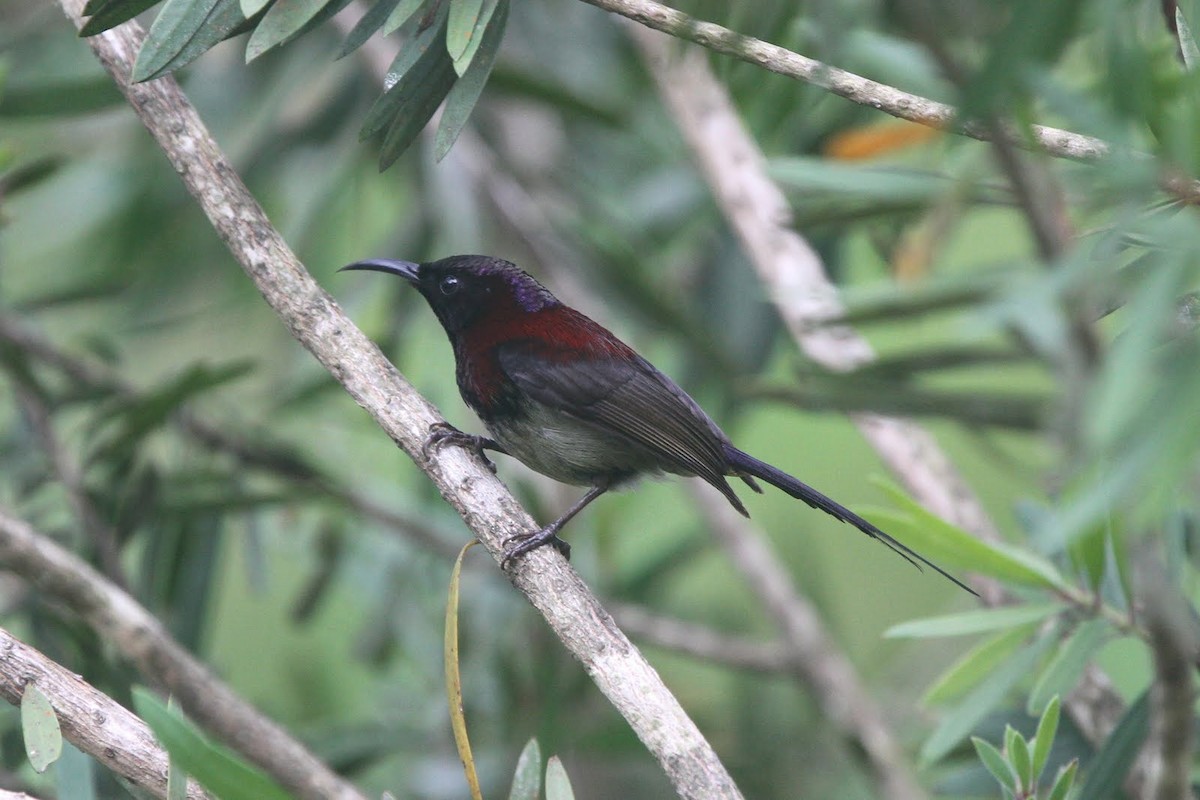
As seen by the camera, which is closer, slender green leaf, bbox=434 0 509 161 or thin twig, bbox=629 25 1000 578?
slender green leaf, bbox=434 0 509 161

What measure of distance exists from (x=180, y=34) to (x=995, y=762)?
1.51 m

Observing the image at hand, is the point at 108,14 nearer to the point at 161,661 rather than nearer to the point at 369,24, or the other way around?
the point at 369,24

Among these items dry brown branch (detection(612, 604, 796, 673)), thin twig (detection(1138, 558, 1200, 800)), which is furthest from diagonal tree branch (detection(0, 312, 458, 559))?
thin twig (detection(1138, 558, 1200, 800))

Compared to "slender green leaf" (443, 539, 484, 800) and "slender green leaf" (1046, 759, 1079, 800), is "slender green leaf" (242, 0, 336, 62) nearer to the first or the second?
"slender green leaf" (443, 539, 484, 800)

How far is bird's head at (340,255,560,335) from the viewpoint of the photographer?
11.1ft

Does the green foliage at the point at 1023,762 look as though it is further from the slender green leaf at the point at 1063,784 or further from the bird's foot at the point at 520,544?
the bird's foot at the point at 520,544

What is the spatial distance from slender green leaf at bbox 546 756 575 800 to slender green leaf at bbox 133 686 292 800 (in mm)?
351

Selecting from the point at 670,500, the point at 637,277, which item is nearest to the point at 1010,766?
the point at 637,277

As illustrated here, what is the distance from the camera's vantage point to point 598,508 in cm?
426

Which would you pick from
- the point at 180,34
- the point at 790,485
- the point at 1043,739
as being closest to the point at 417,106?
the point at 180,34

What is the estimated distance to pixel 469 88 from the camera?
1.79m

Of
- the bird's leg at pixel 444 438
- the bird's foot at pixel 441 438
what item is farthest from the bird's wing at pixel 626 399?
the bird's foot at pixel 441 438

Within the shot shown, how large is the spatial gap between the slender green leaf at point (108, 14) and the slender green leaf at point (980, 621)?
1.47 meters

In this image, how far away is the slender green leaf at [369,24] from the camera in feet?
5.77
